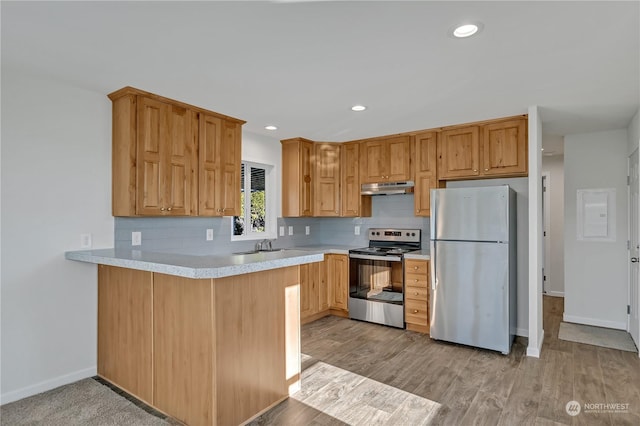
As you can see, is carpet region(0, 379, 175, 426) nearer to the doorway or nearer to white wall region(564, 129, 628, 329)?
the doorway

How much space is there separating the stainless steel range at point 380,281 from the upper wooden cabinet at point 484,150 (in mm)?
1023

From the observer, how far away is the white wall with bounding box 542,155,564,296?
5.91m

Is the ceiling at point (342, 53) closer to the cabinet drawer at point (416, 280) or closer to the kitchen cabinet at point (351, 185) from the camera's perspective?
the kitchen cabinet at point (351, 185)

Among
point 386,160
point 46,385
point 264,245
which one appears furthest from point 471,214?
point 46,385

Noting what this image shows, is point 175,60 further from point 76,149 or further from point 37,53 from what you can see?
point 76,149

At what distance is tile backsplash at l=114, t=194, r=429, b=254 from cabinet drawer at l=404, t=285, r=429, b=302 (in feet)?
2.54

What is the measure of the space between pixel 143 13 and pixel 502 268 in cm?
349

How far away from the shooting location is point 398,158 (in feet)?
14.7

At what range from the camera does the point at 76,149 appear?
2883 mm

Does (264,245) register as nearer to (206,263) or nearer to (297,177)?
(297,177)

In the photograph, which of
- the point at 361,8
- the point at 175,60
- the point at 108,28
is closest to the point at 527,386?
the point at 361,8

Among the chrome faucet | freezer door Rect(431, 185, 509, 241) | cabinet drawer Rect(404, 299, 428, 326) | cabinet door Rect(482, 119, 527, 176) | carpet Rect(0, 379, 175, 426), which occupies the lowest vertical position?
carpet Rect(0, 379, 175, 426)

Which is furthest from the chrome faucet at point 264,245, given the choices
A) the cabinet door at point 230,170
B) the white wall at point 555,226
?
the white wall at point 555,226

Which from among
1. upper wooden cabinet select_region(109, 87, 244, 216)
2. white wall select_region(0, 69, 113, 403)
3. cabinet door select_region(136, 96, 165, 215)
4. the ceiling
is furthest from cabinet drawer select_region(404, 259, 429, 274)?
white wall select_region(0, 69, 113, 403)
